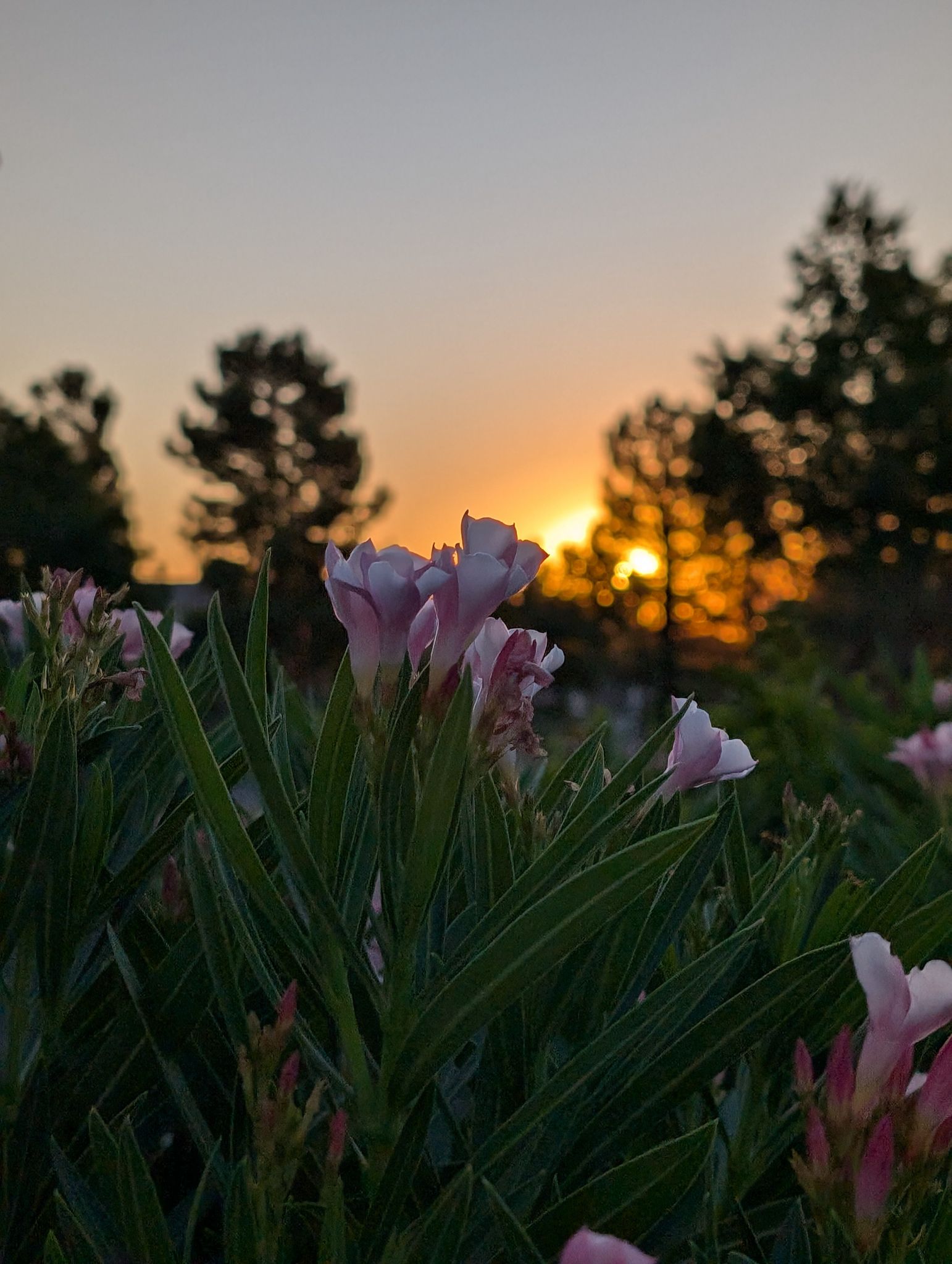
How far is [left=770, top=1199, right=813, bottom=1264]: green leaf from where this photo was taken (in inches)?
24.2

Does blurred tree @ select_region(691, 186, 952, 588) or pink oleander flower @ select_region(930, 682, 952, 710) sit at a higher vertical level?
blurred tree @ select_region(691, 186, 952, 588)

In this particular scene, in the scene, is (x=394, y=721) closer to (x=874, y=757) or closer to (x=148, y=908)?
(x=148, y=908)

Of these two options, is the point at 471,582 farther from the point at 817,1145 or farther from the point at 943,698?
the point at 943,698

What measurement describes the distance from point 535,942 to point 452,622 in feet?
0.65

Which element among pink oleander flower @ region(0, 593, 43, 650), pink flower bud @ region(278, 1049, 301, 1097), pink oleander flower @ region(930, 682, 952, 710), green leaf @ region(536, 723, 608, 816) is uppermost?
pink oleander flower @ region(930, 682, 952, 710)

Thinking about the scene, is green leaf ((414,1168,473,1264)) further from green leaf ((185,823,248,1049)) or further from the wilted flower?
the wilted flower

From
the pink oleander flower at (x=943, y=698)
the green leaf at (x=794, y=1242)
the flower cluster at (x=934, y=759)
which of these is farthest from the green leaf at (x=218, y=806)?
the pink oleander flower at (x=943, y=698)

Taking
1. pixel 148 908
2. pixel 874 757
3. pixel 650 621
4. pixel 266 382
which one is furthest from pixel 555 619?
pixel 148 908

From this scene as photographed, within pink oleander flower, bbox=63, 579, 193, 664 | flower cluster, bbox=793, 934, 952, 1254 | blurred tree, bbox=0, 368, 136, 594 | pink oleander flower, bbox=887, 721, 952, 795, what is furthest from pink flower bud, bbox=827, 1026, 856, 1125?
blurred tree, bbox=0, 368, 136, 594

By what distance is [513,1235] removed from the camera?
0.53 metres

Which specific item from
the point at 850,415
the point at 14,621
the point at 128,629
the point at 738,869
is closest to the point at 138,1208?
the point at 738,869

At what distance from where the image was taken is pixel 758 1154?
72 centimetres

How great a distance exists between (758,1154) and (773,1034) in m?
0.09

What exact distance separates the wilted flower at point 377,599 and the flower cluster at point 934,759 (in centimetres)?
138
